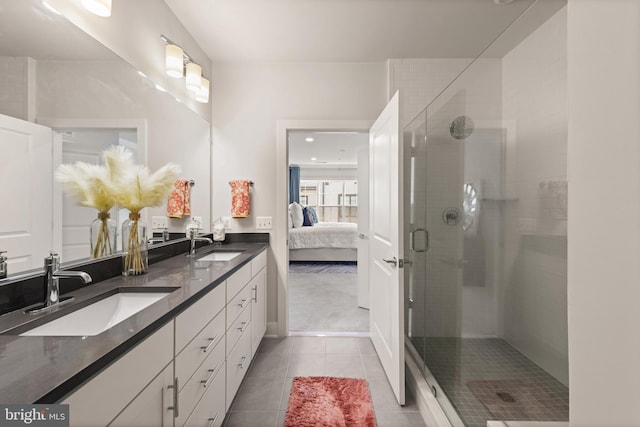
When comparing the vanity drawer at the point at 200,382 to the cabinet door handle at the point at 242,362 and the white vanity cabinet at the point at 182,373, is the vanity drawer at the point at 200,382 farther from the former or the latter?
the cabinet door handle at the point at 242,362

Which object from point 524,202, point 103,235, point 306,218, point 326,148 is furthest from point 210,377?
point 306,218

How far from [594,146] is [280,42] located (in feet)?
8.40

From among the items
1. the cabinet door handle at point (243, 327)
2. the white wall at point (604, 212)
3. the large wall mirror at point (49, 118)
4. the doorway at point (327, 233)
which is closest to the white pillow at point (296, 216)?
the doorway at point (327, 233)

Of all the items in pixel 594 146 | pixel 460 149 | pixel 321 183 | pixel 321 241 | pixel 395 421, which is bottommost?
pixel 395 421

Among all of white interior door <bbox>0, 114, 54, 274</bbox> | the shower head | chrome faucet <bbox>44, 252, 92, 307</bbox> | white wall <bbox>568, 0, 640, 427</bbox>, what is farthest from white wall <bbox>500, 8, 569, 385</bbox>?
white interior door <bbox>0, 114, 54, 274</bbox>

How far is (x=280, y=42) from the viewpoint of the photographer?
2525mm

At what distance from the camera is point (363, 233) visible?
3.69 meters

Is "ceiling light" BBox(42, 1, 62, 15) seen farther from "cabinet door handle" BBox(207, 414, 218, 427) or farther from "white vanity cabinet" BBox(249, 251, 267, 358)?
"cabinet door handle" BBox(207, 414, 218, 427)

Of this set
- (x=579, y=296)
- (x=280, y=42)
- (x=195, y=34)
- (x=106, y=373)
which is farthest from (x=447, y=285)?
(x=195, y=34)

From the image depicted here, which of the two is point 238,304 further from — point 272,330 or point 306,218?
point 306,218

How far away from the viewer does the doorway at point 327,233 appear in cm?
343

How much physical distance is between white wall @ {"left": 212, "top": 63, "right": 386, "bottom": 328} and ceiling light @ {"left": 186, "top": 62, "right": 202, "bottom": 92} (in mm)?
511

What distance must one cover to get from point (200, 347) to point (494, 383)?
4.19 feet

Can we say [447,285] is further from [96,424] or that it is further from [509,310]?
[96,424]
